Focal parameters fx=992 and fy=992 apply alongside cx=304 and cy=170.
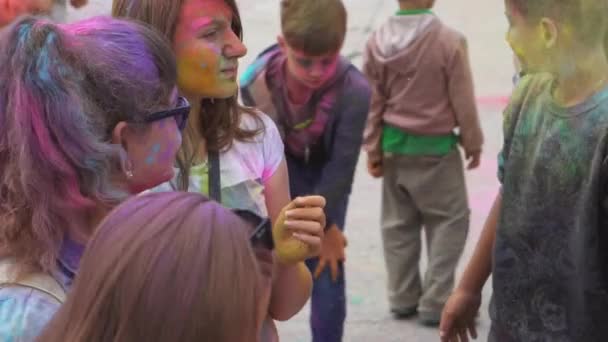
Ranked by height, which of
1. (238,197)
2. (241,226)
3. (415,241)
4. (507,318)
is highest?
(241,226)

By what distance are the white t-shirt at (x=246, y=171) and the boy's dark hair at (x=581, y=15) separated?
2.45 feet

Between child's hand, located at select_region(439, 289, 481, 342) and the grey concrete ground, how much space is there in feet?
5.44

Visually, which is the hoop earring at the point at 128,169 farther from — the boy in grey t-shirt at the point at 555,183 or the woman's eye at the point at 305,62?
the woman's eye at the point at 305,62

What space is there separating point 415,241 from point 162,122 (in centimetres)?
296

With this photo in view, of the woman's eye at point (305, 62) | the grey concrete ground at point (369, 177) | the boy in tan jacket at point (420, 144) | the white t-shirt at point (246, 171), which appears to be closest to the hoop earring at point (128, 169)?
the white t-shirt at point (246, 171)

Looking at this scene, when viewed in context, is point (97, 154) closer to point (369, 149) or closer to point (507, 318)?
point (507, 318)

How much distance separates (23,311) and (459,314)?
4.54 ft

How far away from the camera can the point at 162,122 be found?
1960 millimetres

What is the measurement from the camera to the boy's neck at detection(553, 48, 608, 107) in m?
2.28

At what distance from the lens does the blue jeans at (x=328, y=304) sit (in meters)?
4.07

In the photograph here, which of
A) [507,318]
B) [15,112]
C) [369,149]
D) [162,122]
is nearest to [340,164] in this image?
[369,149]

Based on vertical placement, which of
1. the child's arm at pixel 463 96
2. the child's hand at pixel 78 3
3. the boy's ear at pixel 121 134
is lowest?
the child's arm at pixel 463 96

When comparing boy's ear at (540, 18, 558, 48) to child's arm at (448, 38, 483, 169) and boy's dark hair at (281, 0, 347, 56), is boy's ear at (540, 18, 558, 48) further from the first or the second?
child's arm at (448, 38, 483, 169)

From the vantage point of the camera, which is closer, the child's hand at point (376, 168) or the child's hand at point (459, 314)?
the child's hand at point (459, 314)
